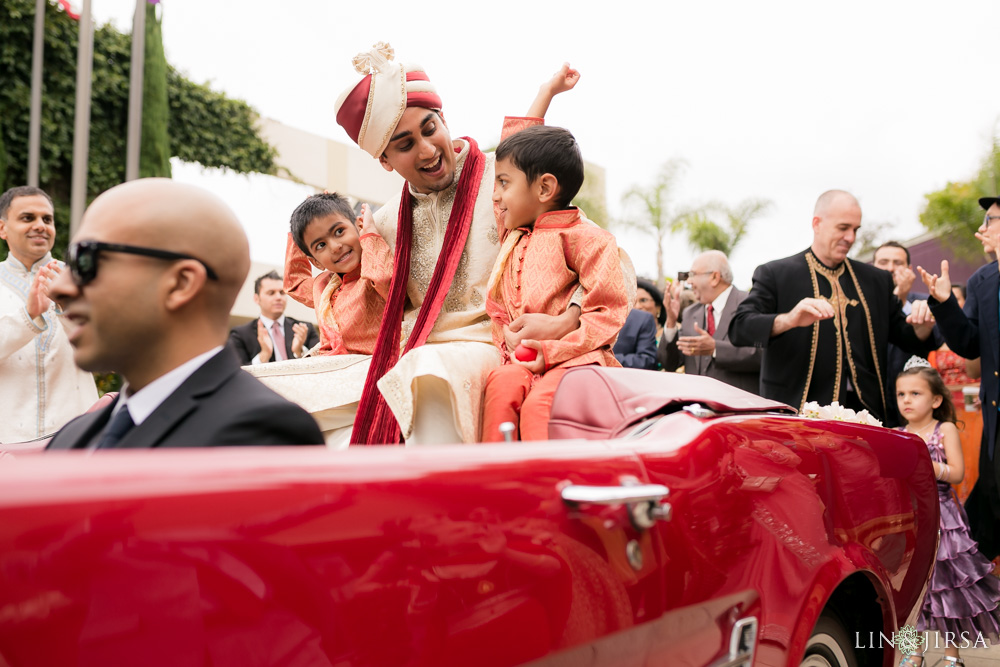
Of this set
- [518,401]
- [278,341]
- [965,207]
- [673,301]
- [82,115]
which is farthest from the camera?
[965,207]

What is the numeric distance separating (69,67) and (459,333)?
14934mm

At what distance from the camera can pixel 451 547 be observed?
3.26 feet

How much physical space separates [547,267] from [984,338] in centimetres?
321

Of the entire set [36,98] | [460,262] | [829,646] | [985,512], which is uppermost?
[36,98]

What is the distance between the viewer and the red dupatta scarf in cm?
262

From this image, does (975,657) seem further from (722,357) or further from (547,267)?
(547,267)

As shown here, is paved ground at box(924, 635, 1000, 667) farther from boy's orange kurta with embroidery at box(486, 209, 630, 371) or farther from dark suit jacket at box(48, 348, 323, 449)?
dark suit jacket at box(48, 348, 323, 449)

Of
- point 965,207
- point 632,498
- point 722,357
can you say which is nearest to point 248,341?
point 722,357

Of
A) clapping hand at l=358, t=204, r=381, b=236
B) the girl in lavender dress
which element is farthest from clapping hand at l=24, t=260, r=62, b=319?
the girl in lavender dress

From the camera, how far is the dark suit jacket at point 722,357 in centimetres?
564

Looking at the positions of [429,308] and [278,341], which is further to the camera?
[278,341]

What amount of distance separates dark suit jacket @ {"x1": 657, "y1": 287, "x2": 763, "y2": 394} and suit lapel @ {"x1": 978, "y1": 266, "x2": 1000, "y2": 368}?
1304mm

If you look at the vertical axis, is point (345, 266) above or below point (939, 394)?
above

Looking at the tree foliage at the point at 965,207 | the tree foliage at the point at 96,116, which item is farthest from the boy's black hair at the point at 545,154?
the tree foliage at the point at 965,207
